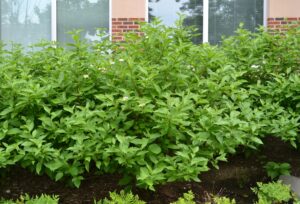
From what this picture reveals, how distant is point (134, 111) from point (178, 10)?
4864 millimetres

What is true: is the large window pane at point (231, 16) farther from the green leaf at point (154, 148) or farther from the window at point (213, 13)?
the green leaf at point (154, 148)

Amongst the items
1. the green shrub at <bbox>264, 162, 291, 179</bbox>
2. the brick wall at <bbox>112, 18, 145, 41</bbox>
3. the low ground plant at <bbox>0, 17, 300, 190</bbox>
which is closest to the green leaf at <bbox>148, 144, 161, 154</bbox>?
the low ground plant at <bbox>0, 17, 300, 190</bbox>

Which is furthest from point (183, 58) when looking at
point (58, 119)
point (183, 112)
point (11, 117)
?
point (11, 117)

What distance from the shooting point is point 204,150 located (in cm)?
373

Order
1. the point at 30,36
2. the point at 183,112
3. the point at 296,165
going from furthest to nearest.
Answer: the point at 30,36
the point at 296,165
the point at 183,112

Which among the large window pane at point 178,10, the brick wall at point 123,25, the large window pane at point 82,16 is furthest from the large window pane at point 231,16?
the large window pane at point 82,16

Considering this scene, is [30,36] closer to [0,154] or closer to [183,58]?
[183,58]

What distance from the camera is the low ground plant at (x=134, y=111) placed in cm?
351

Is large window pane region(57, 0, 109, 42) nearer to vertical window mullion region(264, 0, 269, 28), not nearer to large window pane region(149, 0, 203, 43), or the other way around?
large window pane region(149, 0, 203, 43)

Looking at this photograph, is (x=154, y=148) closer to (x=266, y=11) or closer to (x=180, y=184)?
(x=180, y=184)

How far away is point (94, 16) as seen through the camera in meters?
8.29

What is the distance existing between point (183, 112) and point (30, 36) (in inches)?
213

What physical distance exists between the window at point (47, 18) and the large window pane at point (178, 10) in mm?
882

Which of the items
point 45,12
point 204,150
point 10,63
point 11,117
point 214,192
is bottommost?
point 214,192
